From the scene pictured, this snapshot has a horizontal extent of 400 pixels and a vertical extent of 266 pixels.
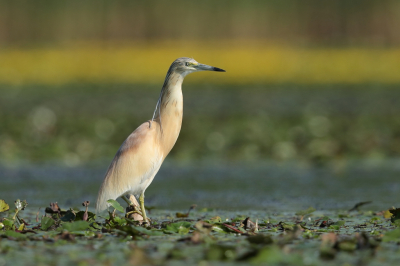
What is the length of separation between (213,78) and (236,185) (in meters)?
16.8

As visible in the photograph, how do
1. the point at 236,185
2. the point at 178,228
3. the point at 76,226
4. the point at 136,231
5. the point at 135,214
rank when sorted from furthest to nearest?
the point at 236,185, the point at 135,214, the point at 178,228, the point at 76,226, the point at 136,231

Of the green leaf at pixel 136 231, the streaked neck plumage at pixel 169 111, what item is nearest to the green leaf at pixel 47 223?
the green leaf at pixel 136 231

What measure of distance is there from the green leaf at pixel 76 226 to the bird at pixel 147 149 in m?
0.74

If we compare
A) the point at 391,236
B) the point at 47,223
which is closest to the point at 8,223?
the point at 47,223

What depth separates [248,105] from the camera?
1561 centimetres

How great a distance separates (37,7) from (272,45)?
16555 millimetres

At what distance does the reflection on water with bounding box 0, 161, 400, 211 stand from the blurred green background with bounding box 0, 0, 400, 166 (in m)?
0.52

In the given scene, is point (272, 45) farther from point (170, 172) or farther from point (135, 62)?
point (170, 172)

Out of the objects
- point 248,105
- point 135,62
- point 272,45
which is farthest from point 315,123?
point 272,45

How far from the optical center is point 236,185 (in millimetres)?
7875

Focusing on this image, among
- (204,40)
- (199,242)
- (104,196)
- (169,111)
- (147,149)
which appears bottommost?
(199,242)

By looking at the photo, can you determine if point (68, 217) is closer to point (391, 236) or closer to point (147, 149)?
point (147, 149)

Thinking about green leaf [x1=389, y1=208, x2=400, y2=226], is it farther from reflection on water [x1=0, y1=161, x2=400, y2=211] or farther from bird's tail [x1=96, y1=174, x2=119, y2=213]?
bird's tail [x1=96, y1=174, x2=119, y2=213]

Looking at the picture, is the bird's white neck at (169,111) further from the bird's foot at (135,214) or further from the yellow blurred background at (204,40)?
the yellow blurred background at (204,40)
